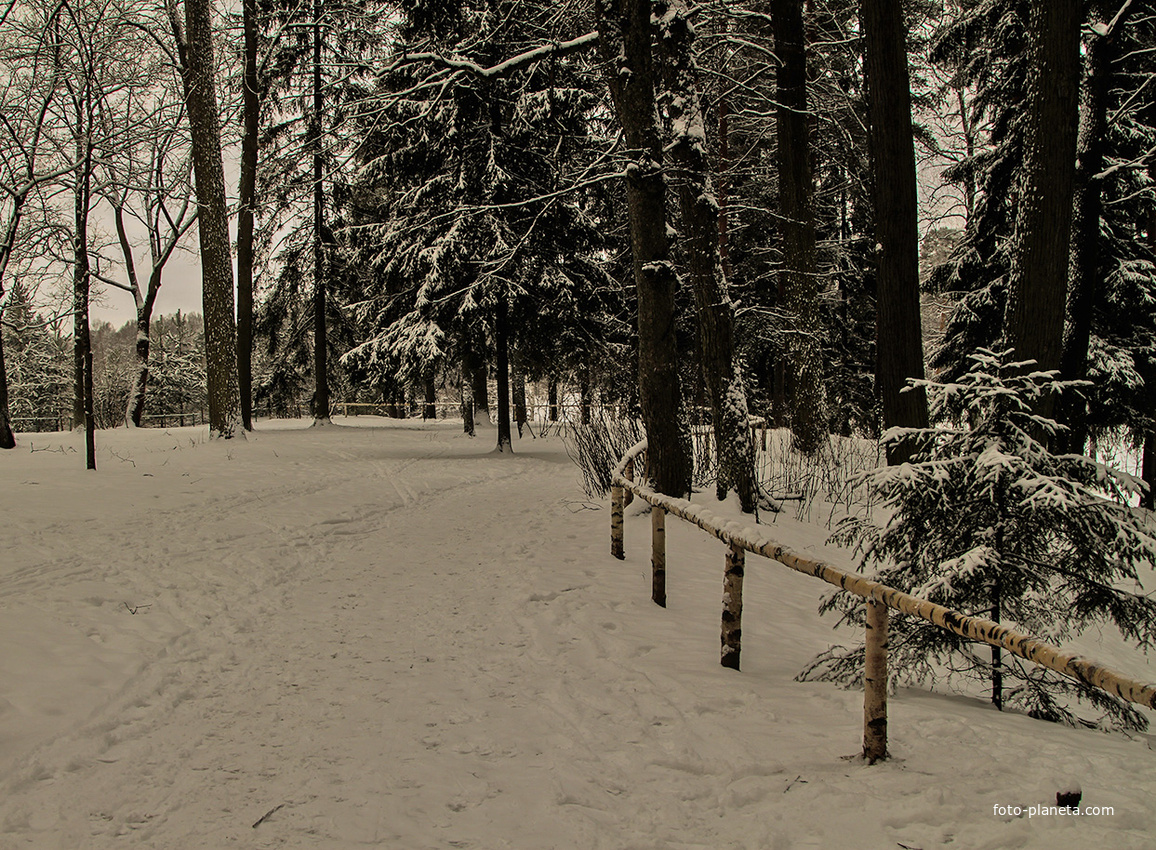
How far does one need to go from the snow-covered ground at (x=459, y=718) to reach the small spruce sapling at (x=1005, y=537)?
37 cm

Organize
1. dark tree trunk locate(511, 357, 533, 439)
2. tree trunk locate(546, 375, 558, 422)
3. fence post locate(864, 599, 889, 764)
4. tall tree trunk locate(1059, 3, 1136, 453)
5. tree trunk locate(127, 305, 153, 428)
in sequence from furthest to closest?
tree trunk locate(127, 305, 153, 428) < dark tree trunk locate(511, 357, 533, 439) < tree trunk locate(546, 375, 558, 422) < tall tree trunk locate(1059, 3, 1136, 453) < fence post locate(864, 599, 889, 764)

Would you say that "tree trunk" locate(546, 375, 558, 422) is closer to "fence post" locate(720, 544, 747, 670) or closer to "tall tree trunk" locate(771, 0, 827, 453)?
"tall tree trunk" locate(771, 0, 827, 453)

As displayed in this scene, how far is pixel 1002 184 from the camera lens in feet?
48.8

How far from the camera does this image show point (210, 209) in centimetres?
1500

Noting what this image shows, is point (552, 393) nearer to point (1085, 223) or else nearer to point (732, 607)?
point (1085, 223)

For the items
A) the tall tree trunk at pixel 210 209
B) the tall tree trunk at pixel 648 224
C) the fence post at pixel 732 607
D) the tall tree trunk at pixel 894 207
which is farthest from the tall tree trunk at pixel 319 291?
the fence post at pixel 732 607

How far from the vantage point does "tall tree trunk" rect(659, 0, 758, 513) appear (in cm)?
878

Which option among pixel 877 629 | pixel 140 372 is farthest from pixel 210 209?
pixel 877 629

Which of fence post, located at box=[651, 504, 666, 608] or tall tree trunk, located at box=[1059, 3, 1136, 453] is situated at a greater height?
tall tree trunk, located at box=[1059, 3, 1136, 453]

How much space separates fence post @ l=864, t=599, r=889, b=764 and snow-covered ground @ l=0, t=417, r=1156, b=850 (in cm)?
11

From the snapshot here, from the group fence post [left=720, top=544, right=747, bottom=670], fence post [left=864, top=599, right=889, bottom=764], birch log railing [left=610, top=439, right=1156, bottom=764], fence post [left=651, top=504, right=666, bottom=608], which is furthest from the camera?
fence post [left=651, top=504, right=666, bottom=608]

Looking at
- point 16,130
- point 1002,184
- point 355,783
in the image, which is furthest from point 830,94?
point 16,130

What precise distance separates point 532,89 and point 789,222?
26.8 feet

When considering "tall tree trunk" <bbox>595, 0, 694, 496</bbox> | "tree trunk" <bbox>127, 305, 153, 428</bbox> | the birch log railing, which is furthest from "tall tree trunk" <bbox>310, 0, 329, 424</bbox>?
the birch log railing
